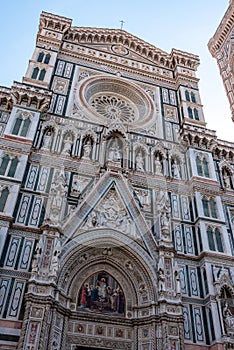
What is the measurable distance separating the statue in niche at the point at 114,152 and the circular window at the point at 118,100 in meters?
1.76

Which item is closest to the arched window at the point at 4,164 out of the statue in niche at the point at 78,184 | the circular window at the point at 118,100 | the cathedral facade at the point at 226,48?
the statue in niche at the point at 78,184

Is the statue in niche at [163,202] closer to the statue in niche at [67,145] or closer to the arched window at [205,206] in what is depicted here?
the arched window at [205,206]

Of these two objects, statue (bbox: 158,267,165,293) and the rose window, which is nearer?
statue (bbox: 158,267,165,293)

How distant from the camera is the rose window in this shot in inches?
664

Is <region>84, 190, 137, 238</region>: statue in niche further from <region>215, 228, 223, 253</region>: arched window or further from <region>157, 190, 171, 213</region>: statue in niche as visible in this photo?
<region>215, 228, 223, 253</region>: arched window

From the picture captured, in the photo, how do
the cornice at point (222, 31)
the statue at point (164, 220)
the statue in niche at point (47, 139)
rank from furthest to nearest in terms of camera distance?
the cornice at point (222, 31) → the statue in niche at point (47, 139) → the statue at point (164, 220)

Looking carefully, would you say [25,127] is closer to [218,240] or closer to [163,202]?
[163,202]

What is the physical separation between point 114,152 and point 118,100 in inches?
175

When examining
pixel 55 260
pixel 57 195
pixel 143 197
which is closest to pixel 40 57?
pixel 57 195

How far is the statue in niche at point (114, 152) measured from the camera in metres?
14.0

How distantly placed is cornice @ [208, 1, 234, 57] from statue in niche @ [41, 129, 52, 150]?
17344 mm

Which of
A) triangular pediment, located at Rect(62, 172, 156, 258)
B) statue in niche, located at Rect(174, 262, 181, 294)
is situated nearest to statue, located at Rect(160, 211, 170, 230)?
triangular pediment, located at Rect(62, 172, 156, 258)

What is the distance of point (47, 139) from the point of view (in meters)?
14.0

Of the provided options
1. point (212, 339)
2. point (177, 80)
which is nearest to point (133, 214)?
point (212, 339)
